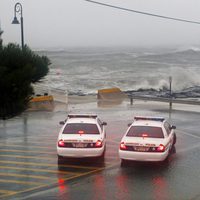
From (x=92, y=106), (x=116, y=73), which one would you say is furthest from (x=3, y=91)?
(x=116, y=73)

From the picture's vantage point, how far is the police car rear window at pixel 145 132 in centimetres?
1596

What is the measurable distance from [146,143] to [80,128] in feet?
9.22

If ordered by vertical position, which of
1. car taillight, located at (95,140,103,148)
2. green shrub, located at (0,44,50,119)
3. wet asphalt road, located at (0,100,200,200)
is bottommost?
wet asphalt road, located at (0,100,200,200)

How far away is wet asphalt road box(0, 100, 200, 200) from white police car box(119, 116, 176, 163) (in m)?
0.44

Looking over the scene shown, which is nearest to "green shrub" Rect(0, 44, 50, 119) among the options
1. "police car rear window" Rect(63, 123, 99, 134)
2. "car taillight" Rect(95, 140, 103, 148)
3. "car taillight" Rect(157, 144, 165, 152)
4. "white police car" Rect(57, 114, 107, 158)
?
"white police car" Rect(57, 114, 107, 158)

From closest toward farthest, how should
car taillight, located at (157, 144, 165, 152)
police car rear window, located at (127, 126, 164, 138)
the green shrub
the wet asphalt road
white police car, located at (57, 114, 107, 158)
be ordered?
the green shrub < the wet asphalt road < car taillight, located at (157, 144, 165, 152) < white police car, located at (57, 114, 107, 158) < police car rear window, located at (127, 126, 164, 138)

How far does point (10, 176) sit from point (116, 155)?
4.47 m

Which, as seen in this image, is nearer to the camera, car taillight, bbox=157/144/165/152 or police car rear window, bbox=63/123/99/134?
car taillight, bbox=157/144/165/152

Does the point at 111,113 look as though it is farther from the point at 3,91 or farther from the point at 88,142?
the point at 3,91

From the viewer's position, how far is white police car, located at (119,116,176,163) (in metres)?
15.0

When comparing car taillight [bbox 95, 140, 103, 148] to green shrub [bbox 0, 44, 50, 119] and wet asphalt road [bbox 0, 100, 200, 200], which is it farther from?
green shrub [bbox 0, 44, 50, 119]

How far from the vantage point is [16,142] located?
1989 centimetres

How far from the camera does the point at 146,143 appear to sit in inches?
597

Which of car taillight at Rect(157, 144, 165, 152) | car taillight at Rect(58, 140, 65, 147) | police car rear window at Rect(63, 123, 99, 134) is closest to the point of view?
car taillight at Rect(157, 144, 165, 152)
